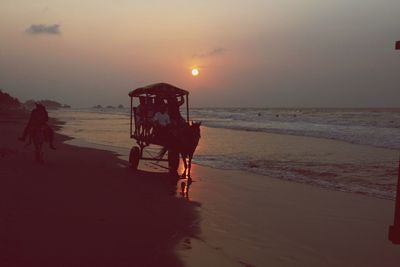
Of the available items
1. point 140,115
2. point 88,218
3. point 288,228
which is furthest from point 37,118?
point 288,228

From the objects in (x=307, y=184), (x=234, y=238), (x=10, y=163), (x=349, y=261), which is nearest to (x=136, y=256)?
(x=234, y=238)

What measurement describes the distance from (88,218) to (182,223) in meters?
1.60

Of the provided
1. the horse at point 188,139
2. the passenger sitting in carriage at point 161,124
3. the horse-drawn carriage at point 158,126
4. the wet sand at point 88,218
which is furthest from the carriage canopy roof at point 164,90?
the wet sand at point 88,218

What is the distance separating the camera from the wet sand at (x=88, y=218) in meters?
5.89

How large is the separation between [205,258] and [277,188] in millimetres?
6442

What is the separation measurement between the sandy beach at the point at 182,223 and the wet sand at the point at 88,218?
0.01 m

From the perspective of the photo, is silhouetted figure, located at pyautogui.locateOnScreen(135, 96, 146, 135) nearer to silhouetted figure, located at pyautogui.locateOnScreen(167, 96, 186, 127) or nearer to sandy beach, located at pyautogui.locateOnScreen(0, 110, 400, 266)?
silhouetted figure, located at pyautogui.locateOnScreen(167, 96, 186, 127)

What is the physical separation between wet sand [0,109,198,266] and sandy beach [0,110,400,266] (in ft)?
0.05

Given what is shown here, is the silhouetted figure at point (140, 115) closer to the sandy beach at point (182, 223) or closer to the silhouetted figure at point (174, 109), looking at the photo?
the silhouetted figure at point (174, 109)

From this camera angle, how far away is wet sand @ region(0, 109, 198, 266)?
5.89m

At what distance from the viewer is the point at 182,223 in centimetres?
806

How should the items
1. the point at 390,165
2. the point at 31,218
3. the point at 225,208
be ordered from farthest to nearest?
the point at 390,165
the point at 225,208
the point at 31,218

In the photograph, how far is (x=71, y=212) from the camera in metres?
8.05

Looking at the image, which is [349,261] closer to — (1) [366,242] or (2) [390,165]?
(1) [366,242]
